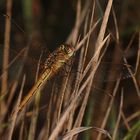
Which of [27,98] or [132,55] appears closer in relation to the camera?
[27,98]

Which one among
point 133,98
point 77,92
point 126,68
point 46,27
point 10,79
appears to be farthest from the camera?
point 46,27

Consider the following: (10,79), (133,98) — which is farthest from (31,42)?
(133,98)

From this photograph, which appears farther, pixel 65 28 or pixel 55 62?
pixel 65 28

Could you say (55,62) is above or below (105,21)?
below

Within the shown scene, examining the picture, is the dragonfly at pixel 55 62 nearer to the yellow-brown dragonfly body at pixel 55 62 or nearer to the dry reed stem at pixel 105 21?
the yellow-brown dragonfly body at pixel 55 62

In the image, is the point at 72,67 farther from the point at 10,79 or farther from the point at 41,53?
the point at 10,79

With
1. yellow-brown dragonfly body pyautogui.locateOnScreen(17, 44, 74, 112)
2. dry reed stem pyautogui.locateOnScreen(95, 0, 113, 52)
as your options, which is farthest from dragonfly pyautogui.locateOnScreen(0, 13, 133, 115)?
dry reed stem pyautogui.locateOnScreen(95, 0, 113, 52)

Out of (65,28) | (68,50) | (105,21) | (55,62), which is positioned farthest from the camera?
(65,28)

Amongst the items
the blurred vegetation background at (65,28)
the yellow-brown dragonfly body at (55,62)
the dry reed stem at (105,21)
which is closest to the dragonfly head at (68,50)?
the yellow-brown dragonfly body at (55,62)

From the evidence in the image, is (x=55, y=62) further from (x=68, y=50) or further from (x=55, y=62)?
(x=68, y=50)

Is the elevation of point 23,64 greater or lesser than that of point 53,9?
lesser

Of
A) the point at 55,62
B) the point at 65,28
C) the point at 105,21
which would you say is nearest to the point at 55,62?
the point at 55,62
